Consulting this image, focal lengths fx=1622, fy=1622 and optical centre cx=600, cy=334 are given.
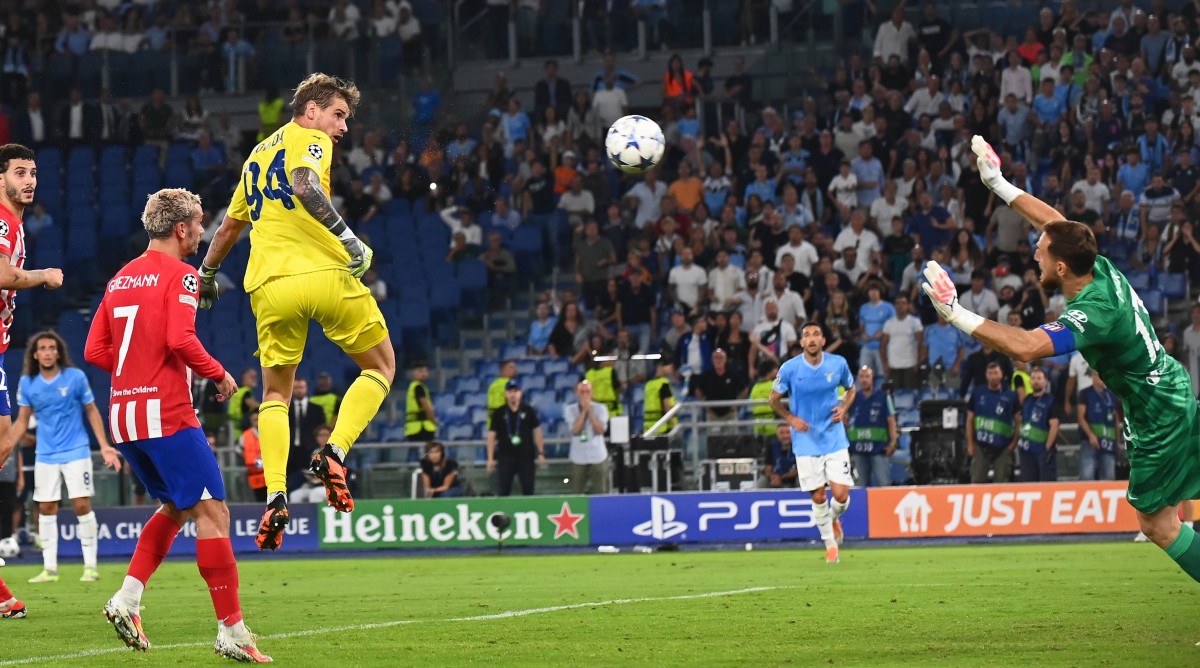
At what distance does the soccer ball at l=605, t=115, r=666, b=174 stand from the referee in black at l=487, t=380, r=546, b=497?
7620mm

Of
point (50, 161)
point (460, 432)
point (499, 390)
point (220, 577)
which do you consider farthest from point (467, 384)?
point (220, 577)

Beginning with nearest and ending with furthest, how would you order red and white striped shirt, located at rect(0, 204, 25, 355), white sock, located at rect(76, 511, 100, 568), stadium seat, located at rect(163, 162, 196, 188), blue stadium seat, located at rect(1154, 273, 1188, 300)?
red and white striped shirt, located at rect(0, 204, 25, 355)
white sock, located at rect(76, 511, 100, 568)
blue stadium seat, located at rect(1154, 273, 1188, 300)
stadium seat, located at rect(163, 162, 196, 188)

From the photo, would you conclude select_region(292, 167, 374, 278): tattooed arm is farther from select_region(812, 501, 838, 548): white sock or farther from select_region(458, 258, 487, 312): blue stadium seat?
select_region(458, 258, 487, 312): blue stadium seat

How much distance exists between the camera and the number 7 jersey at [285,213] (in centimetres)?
961

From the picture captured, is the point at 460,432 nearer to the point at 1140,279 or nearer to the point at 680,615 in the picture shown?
the point at 1140,279

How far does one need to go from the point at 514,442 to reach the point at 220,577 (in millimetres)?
14865

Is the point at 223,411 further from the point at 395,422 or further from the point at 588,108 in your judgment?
the point at 588,108

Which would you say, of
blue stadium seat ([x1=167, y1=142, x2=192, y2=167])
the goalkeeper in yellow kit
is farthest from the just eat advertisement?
blue stadium seat ([x1=167, y1=142, x2=192, y2=167])

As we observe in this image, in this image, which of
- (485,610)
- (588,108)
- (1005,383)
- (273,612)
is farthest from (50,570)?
(588,108)

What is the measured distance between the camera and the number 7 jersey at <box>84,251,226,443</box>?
841 cm

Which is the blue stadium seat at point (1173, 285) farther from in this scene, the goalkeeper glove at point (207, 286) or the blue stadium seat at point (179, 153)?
the blue stadium seat at point (179, 153)

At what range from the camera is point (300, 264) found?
31.8 feet

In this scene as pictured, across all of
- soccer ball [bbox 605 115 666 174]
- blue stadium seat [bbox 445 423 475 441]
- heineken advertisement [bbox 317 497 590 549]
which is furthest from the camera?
blue stadium seat [bbox 445 423 475 441]

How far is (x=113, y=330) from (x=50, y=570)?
978 centimetres
